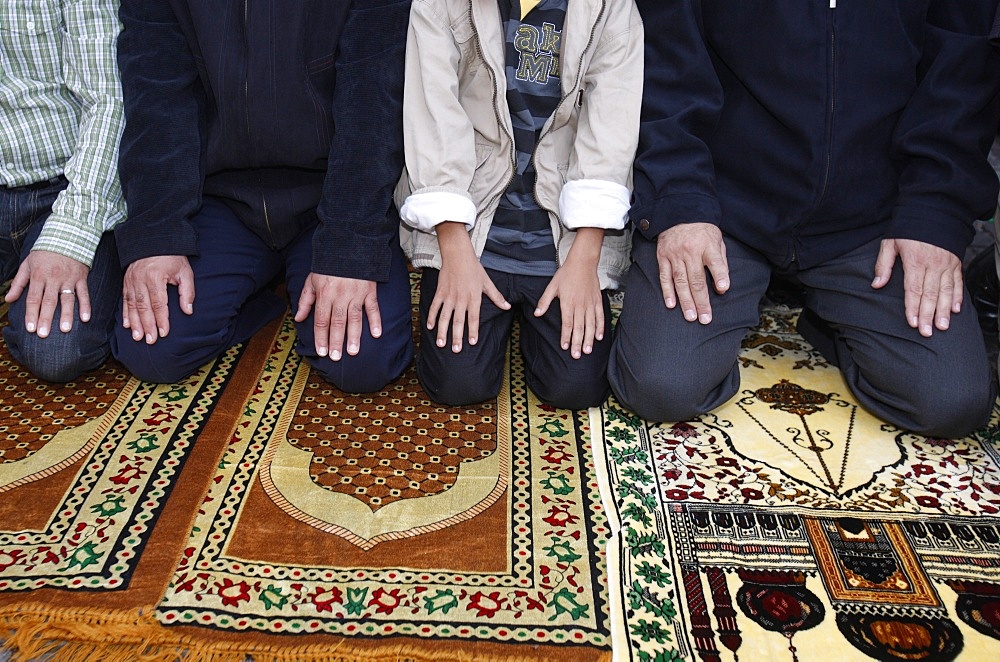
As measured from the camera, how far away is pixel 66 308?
1562 millimetres

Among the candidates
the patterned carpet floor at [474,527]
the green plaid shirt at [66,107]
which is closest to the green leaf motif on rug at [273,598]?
the patterned carpet floor at [474,527]

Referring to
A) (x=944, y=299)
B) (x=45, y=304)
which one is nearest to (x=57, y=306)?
(x=45, y=304)

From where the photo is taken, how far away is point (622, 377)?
5.14 feet

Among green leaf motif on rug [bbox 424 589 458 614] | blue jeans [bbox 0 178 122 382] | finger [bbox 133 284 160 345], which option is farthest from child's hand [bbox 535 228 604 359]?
blue jeans [bbox 0 178 122 382]

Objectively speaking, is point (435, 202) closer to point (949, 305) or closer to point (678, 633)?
point (678, 633)

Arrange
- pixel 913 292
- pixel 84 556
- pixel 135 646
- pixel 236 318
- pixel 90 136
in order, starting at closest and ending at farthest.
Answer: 1. pixel 135 646
2. pixel 84 556
3. pixel 913 292
4. pixel 90 136
5. pixel 236 318

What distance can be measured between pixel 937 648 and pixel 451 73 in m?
1.24

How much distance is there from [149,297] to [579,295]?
34.4 inches

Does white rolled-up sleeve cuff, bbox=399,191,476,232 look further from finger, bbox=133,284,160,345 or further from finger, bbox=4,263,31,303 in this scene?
finger, bbox=4,263,31,303

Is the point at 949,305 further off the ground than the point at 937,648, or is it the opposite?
the point at 949,305

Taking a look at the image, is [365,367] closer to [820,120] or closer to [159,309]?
[159,309]

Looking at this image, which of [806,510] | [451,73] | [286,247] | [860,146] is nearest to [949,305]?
[860,146]

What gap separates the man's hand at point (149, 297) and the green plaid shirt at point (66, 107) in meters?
0.12

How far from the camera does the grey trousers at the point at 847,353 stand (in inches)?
58.6
